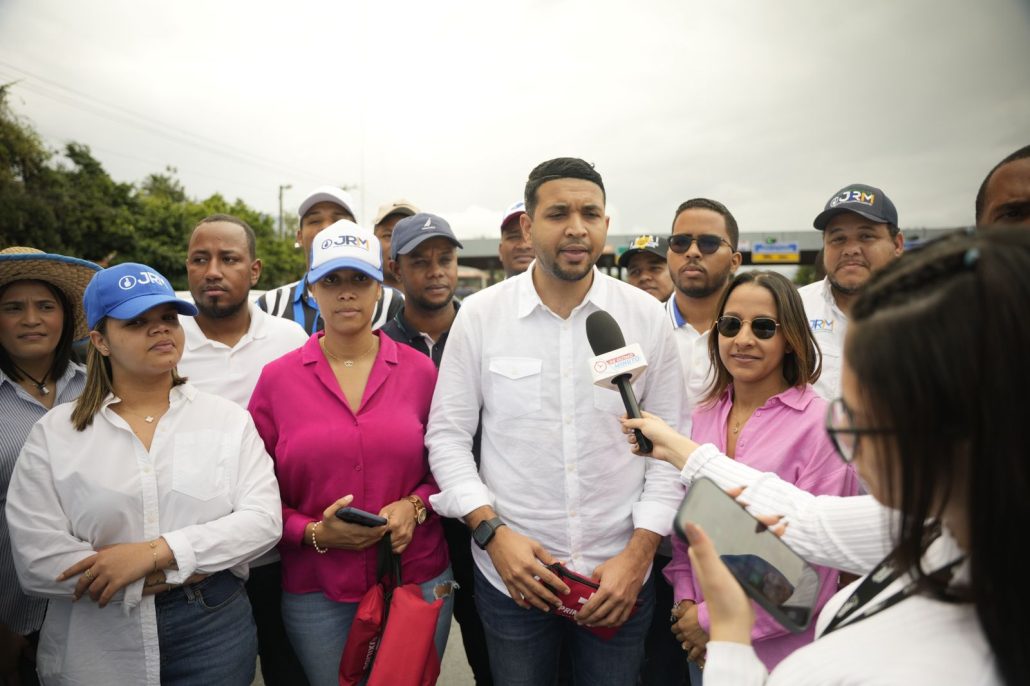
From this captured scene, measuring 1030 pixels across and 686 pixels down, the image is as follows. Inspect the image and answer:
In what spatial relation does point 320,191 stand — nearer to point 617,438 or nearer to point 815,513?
point 617,438

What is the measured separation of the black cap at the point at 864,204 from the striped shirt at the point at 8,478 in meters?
4.62

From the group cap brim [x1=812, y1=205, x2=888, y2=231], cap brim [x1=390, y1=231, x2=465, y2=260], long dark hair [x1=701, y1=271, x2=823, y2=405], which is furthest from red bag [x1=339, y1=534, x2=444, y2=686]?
cap brim [x1=812, y1=205, x2=888, y2=231]

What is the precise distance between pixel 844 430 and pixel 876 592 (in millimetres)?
429

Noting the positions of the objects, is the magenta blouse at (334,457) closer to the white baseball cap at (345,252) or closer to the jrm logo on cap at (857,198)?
the white baseball cap at (345,252)

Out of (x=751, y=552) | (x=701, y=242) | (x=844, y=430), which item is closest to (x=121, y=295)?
(x=751, y=552)

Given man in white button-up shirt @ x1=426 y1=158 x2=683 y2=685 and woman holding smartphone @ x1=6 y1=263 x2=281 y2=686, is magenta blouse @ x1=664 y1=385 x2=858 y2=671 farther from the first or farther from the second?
woman holding smartphone @ x1=6 y1=263 x2=281 y2=686

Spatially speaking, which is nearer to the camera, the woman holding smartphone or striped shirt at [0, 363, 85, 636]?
the woman holding smartphone

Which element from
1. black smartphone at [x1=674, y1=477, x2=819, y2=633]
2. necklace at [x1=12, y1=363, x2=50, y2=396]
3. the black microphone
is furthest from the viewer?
necklace at [x1=12, y1=363, x2=50, y2=396]

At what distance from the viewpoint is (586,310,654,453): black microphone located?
2.07m

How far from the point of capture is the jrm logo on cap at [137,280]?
7.91 feet

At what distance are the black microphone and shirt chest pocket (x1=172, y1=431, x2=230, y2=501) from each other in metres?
1.68

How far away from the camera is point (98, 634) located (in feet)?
7.14

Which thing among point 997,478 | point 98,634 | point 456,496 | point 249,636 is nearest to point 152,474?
point 98,634

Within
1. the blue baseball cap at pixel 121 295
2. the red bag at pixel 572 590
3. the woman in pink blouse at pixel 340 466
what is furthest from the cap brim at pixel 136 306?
the red bag at pixel 572 590
